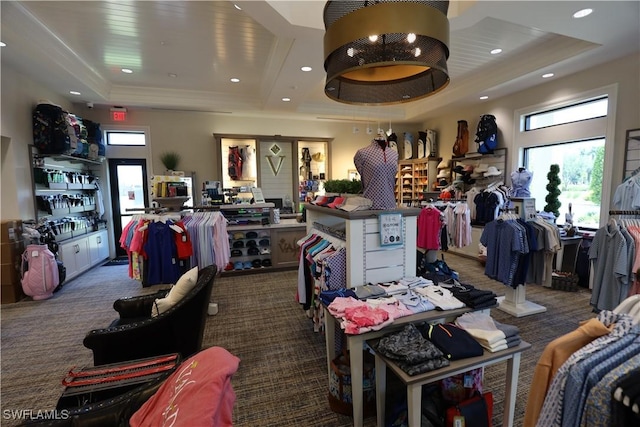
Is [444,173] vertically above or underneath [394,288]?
above

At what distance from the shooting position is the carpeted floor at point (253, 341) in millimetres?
2125

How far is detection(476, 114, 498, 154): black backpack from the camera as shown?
19.5 ft

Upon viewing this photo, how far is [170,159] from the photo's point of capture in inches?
262

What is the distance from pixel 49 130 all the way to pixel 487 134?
307 inches

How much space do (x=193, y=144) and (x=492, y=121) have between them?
6.59m

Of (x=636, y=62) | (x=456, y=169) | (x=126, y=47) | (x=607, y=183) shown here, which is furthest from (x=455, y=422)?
(x=456, y=169)

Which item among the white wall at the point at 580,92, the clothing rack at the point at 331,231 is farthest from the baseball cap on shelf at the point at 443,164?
the clothing rack at the point at 331,231

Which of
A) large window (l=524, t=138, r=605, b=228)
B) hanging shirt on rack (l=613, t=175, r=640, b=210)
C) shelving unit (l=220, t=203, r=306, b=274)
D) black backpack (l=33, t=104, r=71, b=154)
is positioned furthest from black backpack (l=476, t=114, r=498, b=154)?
black backpack (l=33, t=104, r=71, b=154)

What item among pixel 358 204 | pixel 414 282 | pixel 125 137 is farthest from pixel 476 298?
pixel 125 137

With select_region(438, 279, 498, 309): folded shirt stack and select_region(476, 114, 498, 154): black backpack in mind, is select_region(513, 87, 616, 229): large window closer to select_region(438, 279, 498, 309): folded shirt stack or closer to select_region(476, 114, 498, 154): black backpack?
select_region(476, 114, 498, 154): black backpack

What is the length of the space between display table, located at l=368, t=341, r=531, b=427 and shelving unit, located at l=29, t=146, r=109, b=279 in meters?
5.42

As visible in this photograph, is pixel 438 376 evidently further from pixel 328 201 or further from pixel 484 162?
pixel 484 162

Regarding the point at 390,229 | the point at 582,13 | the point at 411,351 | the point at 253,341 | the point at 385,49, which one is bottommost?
the point at 253,341

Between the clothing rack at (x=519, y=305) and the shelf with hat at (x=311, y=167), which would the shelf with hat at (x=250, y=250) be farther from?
the clothing rack at (x=519, y=305)
